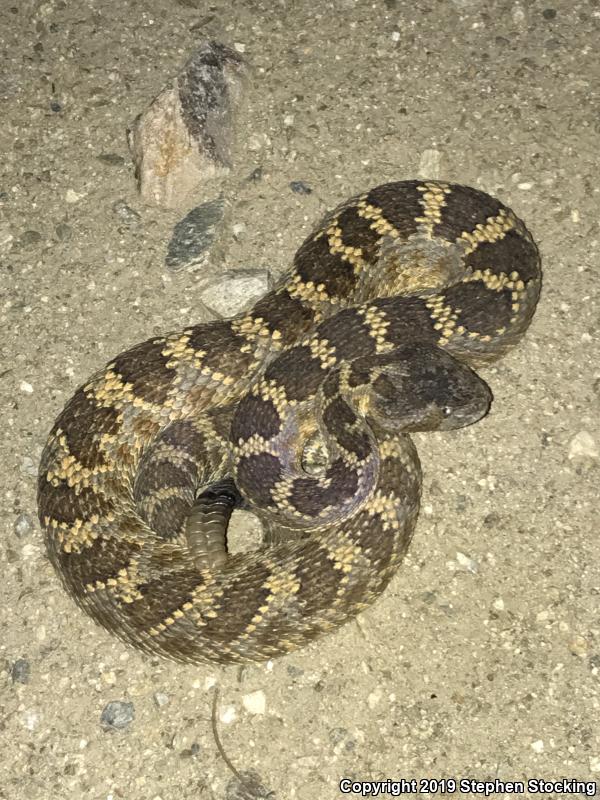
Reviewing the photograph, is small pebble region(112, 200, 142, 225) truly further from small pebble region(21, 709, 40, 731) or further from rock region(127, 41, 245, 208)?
small pebble region(21, 709, 40, 731)

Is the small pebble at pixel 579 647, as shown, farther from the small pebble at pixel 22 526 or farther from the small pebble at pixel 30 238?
the small pebble at pixel 30 238

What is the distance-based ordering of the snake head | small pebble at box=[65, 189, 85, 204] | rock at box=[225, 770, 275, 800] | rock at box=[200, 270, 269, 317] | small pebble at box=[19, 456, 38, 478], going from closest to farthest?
rock at box=[225, 770, 275, 800], the snake head, small pebble at box=[19, 456, 38, 478], rock at box=[200, 270, 269, 317], small pebble at box=[65, 189, 85, 204]

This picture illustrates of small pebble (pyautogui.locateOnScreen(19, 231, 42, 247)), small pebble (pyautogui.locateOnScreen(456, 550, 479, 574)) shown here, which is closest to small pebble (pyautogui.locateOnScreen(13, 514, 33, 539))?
small pebble (pyautogui.locateOnScreen(19, 231, 42, 247))

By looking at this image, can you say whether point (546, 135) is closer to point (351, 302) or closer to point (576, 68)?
point (576, 68)

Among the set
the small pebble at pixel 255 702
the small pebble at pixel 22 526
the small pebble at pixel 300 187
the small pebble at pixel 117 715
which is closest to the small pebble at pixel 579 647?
the small pebble at pixel 255 702

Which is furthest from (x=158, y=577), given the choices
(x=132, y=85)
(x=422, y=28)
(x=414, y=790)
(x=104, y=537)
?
(x=422, y=28)

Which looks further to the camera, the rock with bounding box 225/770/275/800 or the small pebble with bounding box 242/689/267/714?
the small pebble with bounding box 242/689/267/714
